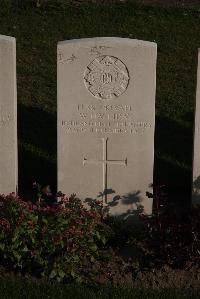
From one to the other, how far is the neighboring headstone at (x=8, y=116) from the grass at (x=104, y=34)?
89cm

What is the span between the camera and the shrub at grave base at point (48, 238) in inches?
228

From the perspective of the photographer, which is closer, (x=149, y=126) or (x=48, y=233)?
(x=48, y=233)

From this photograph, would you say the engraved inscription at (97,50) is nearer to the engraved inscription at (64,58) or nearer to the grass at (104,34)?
the engraved inscription at (64,58)

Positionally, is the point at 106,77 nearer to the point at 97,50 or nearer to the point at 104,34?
the point at 97,50

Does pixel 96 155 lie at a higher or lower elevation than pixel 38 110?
lower

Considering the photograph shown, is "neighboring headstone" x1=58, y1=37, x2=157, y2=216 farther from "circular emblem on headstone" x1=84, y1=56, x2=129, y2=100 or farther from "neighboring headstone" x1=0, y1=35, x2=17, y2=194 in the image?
"neighboring headstone" x1=0, y1=35, x2=17, y2=194

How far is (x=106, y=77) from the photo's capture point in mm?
6566

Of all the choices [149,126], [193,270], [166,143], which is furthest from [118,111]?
[166,143]

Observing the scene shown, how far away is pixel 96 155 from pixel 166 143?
2481mm

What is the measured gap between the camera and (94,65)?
21.4ft

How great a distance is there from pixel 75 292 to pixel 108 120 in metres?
1.85

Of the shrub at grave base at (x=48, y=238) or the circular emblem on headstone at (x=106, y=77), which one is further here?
the circular emblem on headstone at (x=106, y=77)

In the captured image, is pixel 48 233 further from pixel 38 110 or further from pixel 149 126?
pixel 38 110

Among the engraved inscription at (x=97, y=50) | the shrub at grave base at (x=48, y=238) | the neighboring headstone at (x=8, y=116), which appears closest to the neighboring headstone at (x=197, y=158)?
the engraved inscription at (x=97, y=50)
